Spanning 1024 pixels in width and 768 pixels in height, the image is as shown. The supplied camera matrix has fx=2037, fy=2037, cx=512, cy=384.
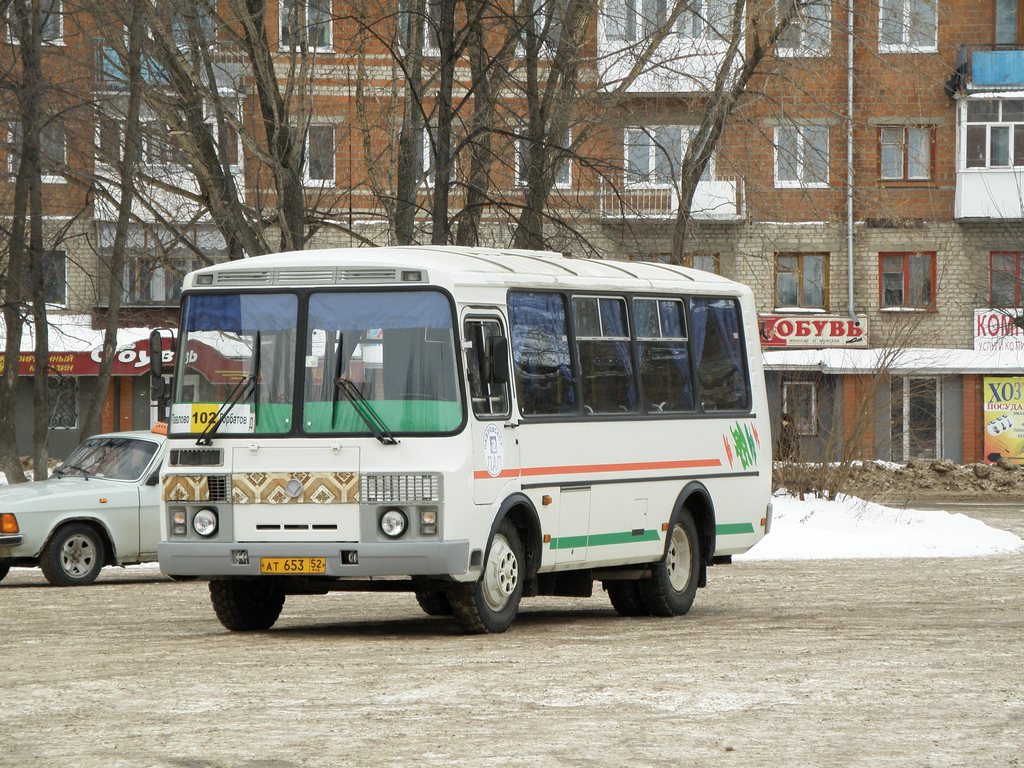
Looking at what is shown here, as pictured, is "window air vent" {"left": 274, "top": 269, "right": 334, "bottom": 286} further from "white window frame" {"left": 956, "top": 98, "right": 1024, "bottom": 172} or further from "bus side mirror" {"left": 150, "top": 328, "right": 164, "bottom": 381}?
"white window frame" {"left": 956, "top": 98, "right": 1024, "bottom": 172}

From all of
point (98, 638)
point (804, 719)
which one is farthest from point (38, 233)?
point (804, 719)

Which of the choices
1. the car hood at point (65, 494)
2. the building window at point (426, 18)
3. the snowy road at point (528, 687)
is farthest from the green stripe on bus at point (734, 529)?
the building window at point (426, 18)

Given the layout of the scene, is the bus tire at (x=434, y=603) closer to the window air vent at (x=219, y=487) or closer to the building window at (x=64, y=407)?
the window air vent at (x=219, y=487)

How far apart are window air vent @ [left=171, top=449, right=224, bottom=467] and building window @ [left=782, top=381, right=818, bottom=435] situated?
1797 centimetres

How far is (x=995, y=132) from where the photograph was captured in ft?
166

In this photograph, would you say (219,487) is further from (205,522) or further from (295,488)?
(295,488)

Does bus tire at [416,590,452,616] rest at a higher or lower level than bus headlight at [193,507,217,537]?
lower

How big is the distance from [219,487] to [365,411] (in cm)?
120

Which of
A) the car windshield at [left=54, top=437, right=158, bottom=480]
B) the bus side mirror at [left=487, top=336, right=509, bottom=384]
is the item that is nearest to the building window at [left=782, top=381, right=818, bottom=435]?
the car windshield at [left=54, top=437, right=158, bottom=480]

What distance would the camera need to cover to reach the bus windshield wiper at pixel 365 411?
13938 mm

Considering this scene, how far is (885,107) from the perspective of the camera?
5100 centimetres

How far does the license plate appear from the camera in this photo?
45.7 ft

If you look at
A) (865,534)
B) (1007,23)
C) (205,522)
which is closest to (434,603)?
(205,522)

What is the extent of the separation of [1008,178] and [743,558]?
2770cm
